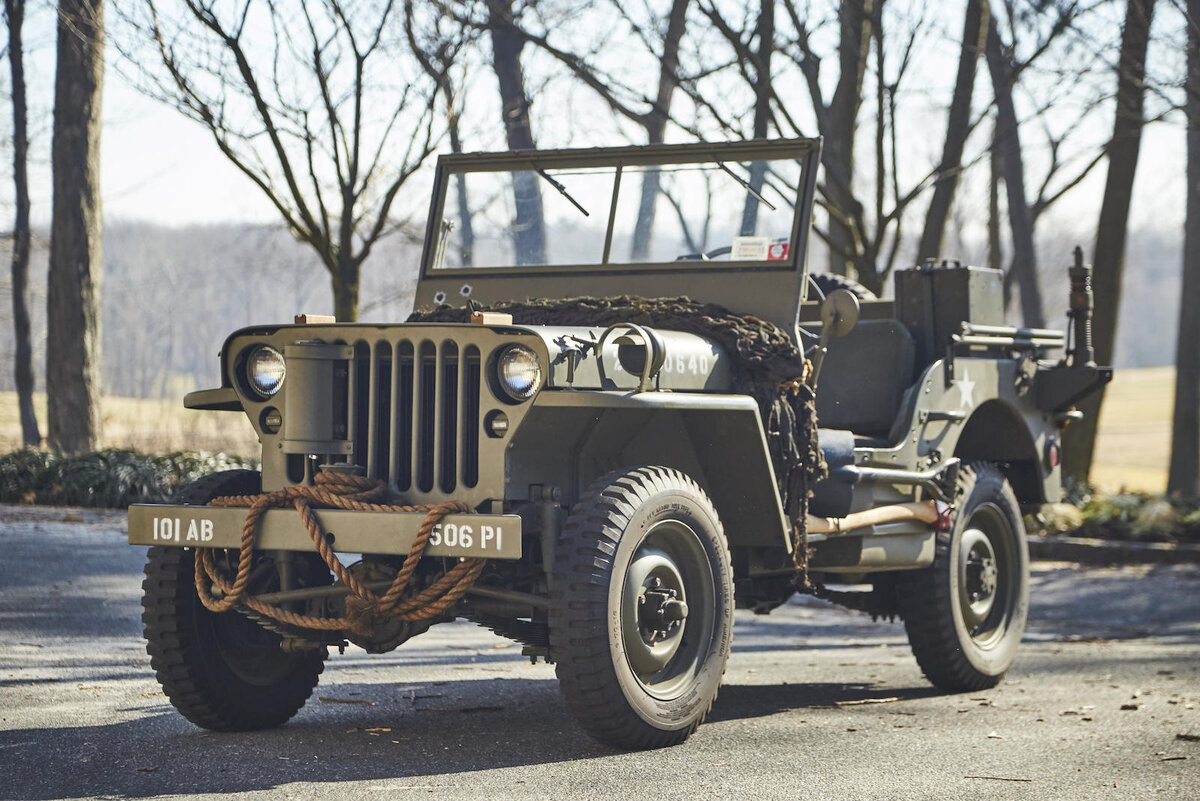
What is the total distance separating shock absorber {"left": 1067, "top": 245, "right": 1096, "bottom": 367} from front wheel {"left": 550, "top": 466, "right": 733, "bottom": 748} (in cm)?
334

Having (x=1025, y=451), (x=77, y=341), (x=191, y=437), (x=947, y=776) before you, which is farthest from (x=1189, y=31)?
(x=191, y=437)

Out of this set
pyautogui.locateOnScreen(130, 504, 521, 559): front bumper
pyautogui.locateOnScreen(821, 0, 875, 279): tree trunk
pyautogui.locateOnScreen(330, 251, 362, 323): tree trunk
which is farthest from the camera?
pyautogui.locateOnScreen(821, 0, 875, 279): tree trunk

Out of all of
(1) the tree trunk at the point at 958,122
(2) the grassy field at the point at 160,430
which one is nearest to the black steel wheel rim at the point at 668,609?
(1) the tree trunk at the point at 958,122

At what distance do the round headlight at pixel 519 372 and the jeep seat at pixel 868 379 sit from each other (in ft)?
8.55

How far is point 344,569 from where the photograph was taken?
4.83 m

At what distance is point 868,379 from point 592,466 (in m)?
2.33

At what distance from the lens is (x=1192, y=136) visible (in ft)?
51.8

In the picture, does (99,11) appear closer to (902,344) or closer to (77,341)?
(77,341)

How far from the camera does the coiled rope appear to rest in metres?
4.76

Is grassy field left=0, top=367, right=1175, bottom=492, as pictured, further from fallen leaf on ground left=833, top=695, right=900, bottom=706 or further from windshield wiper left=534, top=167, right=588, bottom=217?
fallen leaf on ground left=833, top=695, right=900, bottom=706

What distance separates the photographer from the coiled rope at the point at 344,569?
187 inches

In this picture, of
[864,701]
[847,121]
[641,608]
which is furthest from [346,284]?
[641,608]

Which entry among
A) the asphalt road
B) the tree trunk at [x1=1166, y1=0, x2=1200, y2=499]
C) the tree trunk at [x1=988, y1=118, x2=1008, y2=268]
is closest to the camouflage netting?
the asphalt road

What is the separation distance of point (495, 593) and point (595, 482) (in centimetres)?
50
